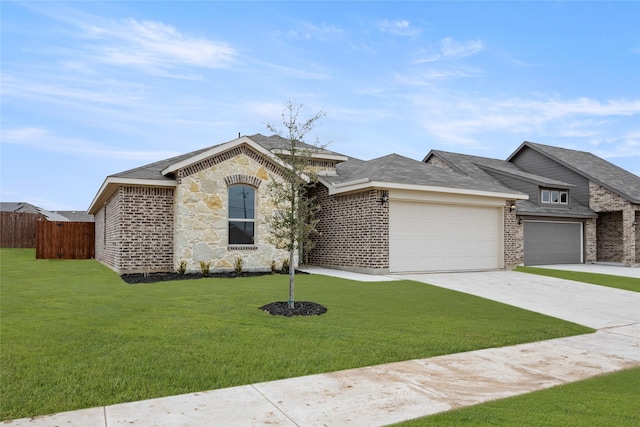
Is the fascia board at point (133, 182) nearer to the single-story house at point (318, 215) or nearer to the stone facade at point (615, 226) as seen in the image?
the single-story house at point (318, 215)

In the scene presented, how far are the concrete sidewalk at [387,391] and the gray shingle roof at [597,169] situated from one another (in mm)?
20481

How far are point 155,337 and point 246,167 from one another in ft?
32.3

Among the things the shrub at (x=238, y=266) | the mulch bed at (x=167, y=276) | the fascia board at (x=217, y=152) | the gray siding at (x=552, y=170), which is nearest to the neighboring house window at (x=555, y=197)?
the gray siding at (x=552, y=170)

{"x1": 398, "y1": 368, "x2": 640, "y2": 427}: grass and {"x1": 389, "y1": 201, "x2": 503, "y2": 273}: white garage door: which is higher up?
{"x1": 389, "y1": 201, "x2": 503, "y2": 273}: white garage door

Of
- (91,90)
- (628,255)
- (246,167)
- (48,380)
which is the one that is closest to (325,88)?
(246,167)

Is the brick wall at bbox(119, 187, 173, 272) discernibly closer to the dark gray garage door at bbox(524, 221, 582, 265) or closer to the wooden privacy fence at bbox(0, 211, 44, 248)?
the wooden privacy fence at bbox(0, 211, 44, 248)

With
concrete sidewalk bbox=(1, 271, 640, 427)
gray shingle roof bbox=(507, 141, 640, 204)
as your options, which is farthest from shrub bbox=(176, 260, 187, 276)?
gray shingle roof bbox=(507, 141, 640, 204)

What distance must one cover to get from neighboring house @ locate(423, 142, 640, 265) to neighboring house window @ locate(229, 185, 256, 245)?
13686mm

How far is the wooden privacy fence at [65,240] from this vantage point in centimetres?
2205

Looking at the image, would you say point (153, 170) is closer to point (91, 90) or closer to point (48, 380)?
point (91, 90)

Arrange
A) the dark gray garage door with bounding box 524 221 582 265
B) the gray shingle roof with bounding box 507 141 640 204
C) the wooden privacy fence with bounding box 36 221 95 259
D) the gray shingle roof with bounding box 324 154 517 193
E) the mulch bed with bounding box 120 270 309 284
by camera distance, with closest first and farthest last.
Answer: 1. the mulch bed with bounding box 120 270 309 284
2. the gray shingle roof with bounding box 324 154 517 193
3. the wooden privacy fence with bounding box 36 221 95 259
4. the dark gray garage door with bounding box 524 221 582 265
5. the gray shingle roof with bounding box 507 141 640 204

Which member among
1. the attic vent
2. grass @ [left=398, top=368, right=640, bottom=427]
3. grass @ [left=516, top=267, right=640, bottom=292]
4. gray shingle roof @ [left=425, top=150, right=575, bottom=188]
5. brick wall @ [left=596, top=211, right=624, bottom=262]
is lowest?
grass @ [left=516, top=267, right=640, bottom=292]

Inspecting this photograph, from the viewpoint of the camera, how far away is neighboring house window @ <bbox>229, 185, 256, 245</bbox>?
1559 cm

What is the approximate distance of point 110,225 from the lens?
57.4 feet
